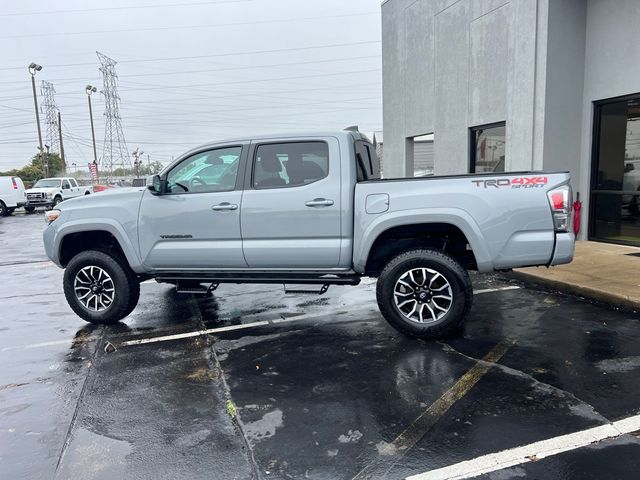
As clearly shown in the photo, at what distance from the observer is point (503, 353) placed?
4859 millimetres

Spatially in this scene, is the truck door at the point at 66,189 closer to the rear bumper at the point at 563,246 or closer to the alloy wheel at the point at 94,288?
the alloy wheel at the point at 94,288

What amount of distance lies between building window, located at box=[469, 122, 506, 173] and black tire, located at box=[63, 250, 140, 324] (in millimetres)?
8689

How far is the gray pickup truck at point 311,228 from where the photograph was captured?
16.0ft

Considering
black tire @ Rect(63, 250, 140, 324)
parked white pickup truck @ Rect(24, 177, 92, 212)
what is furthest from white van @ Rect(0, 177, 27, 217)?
black tire @ Rect(63, 250, 140, 324)

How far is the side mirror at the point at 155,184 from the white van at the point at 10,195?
27.4 metres

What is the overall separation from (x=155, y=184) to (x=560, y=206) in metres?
4.22

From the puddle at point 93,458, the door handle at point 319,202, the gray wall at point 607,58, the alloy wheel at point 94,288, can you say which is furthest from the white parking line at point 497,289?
the puddle at point 93,458

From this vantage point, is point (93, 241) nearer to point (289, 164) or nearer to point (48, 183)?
point (289, 164)

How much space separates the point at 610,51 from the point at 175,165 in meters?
8.46

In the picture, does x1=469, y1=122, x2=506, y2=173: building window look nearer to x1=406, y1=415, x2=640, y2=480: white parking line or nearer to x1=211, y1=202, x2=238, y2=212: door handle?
x1=211, y1=202, x2=238, y2=212: door handle

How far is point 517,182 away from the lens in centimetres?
483

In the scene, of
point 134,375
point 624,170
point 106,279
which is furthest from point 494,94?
point 134,375

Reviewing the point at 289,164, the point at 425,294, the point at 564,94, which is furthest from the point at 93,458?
the point at 564,94

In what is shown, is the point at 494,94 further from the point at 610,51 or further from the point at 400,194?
the point at 400,194
